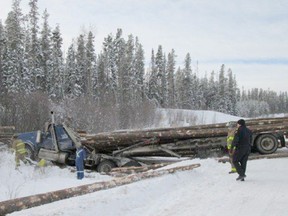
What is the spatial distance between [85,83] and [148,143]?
5442 cm

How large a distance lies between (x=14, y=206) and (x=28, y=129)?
1164 inches

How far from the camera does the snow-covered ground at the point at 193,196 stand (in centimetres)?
786

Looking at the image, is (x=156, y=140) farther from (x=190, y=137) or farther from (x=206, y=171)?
(x=206, y=171)

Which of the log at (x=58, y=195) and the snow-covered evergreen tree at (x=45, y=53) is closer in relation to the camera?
the log at (x=58, y=195)

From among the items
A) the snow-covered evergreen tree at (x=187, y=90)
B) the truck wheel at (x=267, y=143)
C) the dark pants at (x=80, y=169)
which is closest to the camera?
the dark pants at (x=80, y=169)

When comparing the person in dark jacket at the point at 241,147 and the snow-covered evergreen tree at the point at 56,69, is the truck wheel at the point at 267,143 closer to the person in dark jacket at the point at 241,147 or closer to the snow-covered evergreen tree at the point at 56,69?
the person in dark jacket at the point at 241,147

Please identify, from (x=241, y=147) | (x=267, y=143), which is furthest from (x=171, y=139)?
(x=241, y=147)

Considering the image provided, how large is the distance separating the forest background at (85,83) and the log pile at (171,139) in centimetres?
410

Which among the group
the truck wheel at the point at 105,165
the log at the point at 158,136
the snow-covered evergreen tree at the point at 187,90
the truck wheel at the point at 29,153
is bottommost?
the truck wheel at the point at 105,165

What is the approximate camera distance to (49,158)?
19797 millimetres

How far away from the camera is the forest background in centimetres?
3857

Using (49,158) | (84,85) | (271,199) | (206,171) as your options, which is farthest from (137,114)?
(271,199)

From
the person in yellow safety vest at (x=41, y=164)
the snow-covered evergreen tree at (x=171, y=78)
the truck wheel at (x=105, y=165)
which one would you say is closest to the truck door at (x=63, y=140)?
the person in yellow safety vest at (x=41, y=164)

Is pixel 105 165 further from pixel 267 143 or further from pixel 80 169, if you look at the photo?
pixel 267 143
